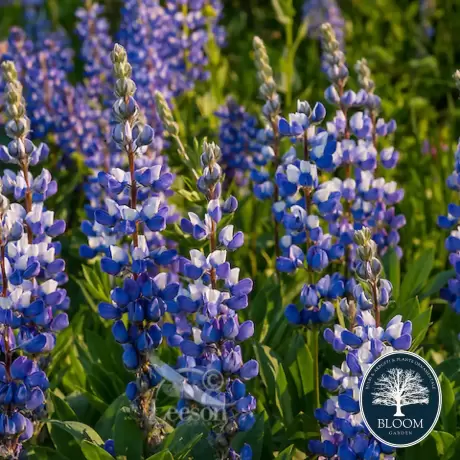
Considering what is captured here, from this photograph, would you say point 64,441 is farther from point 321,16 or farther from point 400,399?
point 321,16

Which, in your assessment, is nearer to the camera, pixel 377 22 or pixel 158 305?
pixel 158 305

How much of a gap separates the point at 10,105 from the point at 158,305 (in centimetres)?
75

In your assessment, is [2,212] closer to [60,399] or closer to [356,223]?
[60,399]

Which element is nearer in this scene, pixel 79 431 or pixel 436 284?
pixel 79 431

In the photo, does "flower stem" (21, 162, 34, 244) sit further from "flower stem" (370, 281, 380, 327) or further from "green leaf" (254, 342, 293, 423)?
"flower stem" (370, 281, 380, 327)

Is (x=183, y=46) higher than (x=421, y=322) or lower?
higher

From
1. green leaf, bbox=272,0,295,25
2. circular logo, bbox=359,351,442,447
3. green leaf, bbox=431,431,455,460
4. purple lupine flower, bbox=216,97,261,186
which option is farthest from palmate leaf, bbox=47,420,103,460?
green leaf, bbox=272,0,295,25

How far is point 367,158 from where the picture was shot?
3.11 metres

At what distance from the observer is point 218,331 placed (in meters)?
2.26

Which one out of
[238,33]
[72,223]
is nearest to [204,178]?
[72,223]

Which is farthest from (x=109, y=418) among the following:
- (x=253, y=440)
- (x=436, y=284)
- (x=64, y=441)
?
(x=436, y=284)

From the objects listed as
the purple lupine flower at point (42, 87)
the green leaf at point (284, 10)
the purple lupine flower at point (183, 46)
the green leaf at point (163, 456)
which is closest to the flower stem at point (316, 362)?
the green leaf at point (163, 456)

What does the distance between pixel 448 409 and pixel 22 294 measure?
1.22 metres

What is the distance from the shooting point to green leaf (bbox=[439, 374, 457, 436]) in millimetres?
2584
